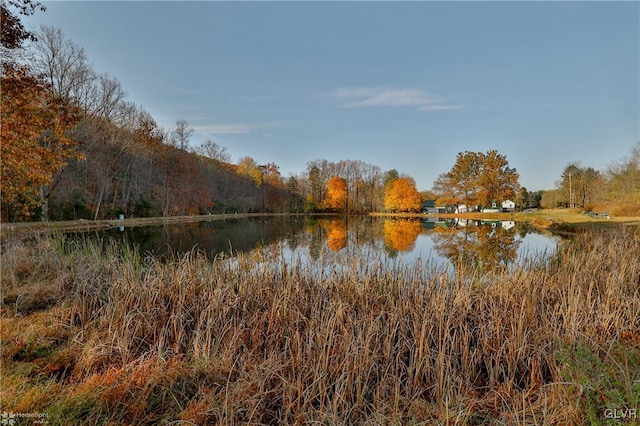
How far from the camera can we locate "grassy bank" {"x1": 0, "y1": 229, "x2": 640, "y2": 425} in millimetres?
2314

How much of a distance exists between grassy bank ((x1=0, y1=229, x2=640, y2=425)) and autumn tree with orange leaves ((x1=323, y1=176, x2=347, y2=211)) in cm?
5319

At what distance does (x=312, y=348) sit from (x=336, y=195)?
55.4 metres

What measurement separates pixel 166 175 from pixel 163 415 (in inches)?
1447

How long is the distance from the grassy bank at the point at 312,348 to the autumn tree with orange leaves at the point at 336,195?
53188 millimetres

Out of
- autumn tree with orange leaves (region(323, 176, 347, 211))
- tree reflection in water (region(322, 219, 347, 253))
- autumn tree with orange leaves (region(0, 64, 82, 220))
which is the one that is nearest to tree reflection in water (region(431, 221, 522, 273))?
tree reflection in water (region(322, 219, 347, 253))

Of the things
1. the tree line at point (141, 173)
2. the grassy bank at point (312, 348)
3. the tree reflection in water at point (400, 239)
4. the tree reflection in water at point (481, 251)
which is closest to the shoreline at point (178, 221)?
the tree line at point (141, 173)

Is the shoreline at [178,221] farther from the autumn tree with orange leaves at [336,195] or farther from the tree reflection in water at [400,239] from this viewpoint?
the autumn tree with orange leaves at [336,195]

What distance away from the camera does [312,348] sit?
3221 millimetres

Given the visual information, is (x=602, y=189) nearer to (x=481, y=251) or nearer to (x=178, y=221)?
(x=481, y=251)

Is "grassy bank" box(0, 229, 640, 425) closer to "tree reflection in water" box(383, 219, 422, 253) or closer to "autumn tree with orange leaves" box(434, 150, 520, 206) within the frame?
"tree reflection in water" box(383, 219, 422, 253)

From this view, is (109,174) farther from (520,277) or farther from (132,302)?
(520,277)

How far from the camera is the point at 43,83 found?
278 inches

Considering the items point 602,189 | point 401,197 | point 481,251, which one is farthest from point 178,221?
point 602,189

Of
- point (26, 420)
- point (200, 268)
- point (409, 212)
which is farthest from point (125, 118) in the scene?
point (409, 212)
